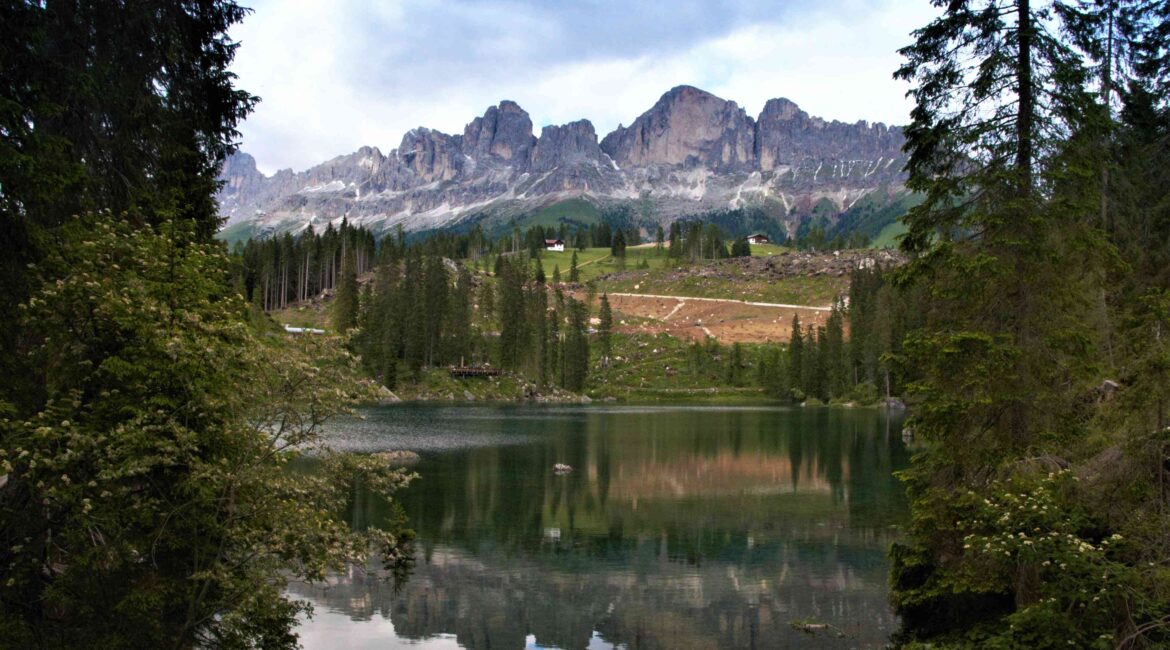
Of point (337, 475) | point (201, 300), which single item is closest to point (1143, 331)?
point (337, 475)

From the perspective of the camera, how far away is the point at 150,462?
12.2m

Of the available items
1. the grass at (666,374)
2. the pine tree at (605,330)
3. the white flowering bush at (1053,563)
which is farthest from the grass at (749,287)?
the white flowering bush at (1053,563)

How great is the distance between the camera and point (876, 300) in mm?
134250

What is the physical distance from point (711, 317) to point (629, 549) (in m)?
142

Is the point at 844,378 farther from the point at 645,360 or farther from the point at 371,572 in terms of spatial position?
the point at 371,572

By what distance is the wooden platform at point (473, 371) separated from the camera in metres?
125

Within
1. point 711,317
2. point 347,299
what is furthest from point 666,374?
point 347,299

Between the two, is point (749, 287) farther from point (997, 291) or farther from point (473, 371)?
point (997, 291)

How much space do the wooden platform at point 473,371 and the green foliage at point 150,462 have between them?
110553 millimetres

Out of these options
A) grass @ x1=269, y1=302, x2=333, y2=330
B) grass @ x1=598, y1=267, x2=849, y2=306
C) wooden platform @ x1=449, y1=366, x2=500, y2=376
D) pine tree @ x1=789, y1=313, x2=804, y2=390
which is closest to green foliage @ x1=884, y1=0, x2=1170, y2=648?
wooden platform @ x1=449, y1=366, x2=500, y2=376

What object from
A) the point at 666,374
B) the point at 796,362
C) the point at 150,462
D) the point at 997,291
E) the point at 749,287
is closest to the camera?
the point at 150,462

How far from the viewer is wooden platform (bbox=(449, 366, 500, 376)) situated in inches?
4919

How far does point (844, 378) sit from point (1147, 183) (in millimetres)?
106009

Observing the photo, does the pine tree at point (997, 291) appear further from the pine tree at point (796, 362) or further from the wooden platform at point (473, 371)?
the pine tree at point (796, 362)
